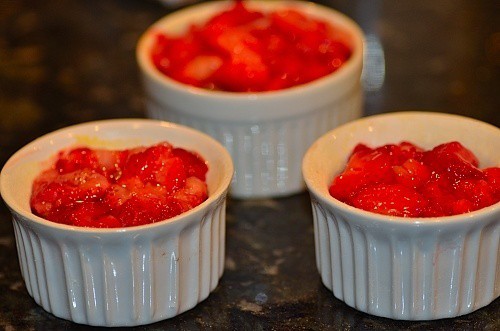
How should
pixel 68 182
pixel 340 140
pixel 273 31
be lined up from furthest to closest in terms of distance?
pixel 273 31, pixel 340 140, pixel 68 182

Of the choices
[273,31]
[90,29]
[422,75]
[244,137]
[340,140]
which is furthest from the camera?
[90,29]

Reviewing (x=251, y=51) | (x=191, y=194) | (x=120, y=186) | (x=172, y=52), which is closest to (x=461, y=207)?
(x=191, y=194)

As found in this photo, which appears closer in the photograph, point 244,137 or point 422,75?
point 244,137

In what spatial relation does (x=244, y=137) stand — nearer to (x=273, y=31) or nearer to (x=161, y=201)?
(x=273, y=31)

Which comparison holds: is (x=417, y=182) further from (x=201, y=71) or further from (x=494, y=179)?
(x=201, y=71)

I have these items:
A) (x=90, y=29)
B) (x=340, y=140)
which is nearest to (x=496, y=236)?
(x=340, y=140)

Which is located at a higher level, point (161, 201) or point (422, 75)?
point (161, 201)
